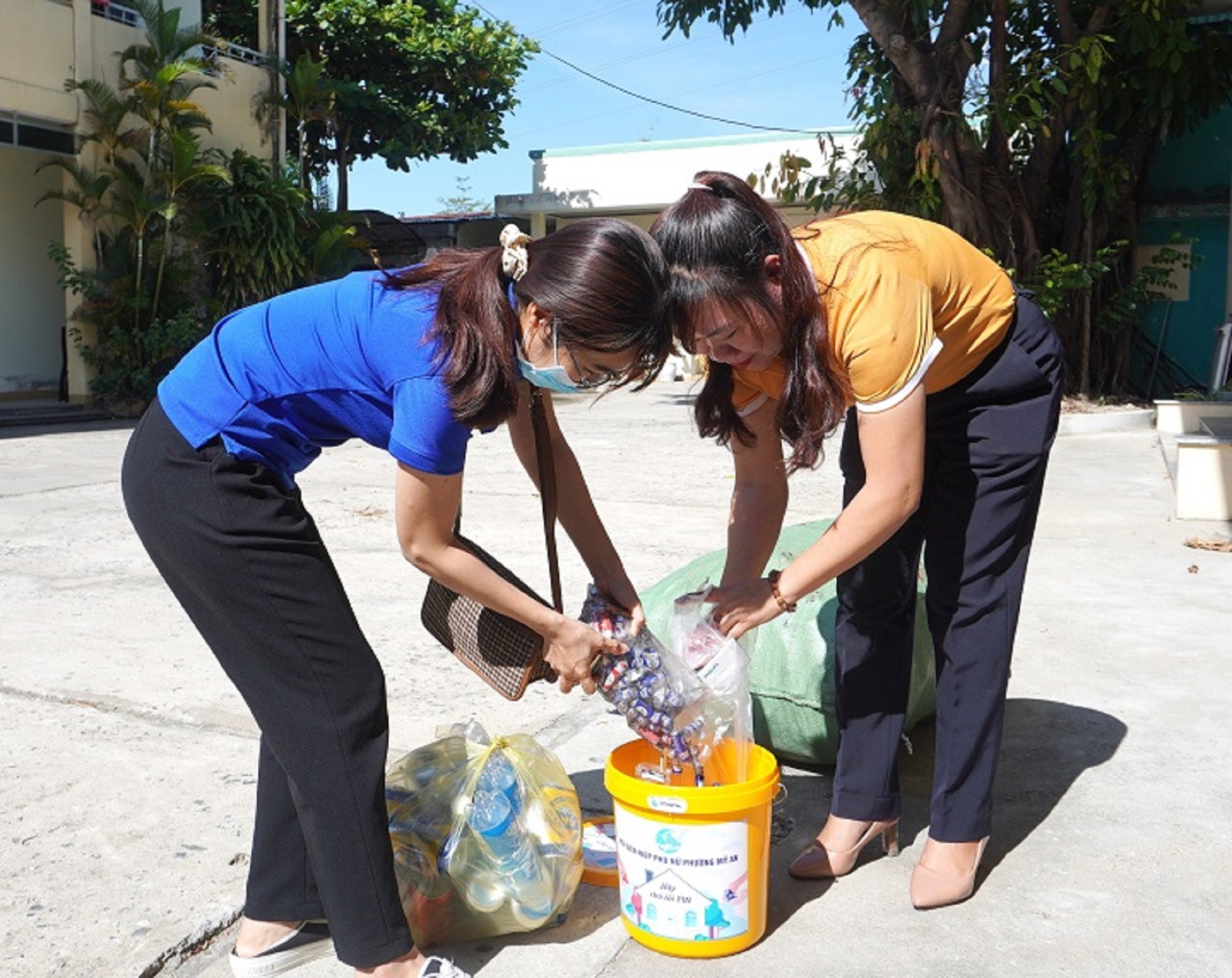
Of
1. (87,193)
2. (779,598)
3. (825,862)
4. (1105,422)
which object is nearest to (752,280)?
(779,598)

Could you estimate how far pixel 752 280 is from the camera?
2232 millimetres

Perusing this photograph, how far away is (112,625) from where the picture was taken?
487cm

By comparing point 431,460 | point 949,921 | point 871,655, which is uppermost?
point 431,460

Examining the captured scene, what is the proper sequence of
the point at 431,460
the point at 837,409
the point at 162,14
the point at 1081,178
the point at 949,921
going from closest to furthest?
the point at 431,460
the point at 837,409
the point at 949,921
the point at 1081,178
the point at 162,14

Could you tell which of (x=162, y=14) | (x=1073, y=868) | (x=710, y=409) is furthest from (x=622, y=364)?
(x=162, y=14)

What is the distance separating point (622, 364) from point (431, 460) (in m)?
0.35

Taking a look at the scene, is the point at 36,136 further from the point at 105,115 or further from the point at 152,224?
the point at 152,224

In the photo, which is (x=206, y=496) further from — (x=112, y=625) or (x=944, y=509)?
(x=112, y=625)

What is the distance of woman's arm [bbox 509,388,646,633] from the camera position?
2.48 metres

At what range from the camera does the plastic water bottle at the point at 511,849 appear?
2461 mm

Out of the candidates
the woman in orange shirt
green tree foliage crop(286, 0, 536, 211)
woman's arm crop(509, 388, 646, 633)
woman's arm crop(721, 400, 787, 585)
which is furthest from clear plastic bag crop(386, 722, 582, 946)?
green tree foliage crop(286, 0, 536, 211)

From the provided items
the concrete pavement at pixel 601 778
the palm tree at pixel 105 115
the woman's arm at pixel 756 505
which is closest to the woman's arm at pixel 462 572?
the woman's arm at pixel 756 505

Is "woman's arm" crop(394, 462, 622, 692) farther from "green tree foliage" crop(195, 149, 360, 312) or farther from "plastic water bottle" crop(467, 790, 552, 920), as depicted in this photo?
"green tree foliage" crop(195, 149, 360, 312)

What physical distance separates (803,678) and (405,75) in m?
22.0
